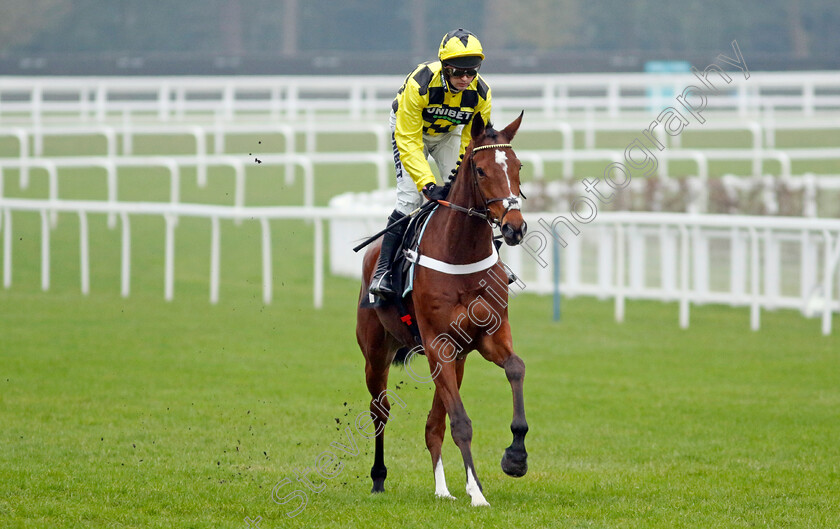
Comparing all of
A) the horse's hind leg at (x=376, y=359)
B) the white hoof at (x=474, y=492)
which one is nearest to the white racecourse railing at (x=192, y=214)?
the horse's hind leg at (x=376, y=359)

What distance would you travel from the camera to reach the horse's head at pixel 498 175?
4.73m

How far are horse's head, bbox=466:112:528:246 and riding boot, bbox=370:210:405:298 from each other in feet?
2.42

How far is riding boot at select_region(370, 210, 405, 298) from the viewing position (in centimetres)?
554

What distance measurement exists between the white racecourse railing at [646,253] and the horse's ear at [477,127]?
16.4 feet

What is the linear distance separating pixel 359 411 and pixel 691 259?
5684 millimetres

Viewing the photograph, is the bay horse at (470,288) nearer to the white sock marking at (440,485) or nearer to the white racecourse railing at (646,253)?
the white sock marking at (440,485)

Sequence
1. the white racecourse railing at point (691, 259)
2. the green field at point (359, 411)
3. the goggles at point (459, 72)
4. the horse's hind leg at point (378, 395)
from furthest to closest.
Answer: the white racecourse railing at point (691, 259) → the horse's hind leg at point (378, 395) → the goggles at point (459, 72) → the green field at point (359, 411)

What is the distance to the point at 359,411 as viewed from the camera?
23.2 ft

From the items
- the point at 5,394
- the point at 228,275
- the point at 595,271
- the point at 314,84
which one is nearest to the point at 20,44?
the point at 314,84

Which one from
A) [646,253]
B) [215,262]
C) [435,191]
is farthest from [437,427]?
[646,253]

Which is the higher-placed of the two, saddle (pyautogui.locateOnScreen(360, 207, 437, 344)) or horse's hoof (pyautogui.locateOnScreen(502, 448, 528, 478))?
saddle (pyautogui.locateOnScreen(360, 207, 437, 344))

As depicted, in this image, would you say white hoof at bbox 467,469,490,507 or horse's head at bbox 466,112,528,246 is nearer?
horse's head at bbox 466,112,528,246

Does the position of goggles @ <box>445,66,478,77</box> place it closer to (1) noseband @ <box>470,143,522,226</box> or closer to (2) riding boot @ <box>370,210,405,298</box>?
(1) noseband @ <box>470,143,522,226</box>

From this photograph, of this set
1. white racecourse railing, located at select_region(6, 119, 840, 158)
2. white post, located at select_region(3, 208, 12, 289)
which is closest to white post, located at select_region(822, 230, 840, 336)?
white racecourse railing, located at select_region(6, 119, 840, 158)
